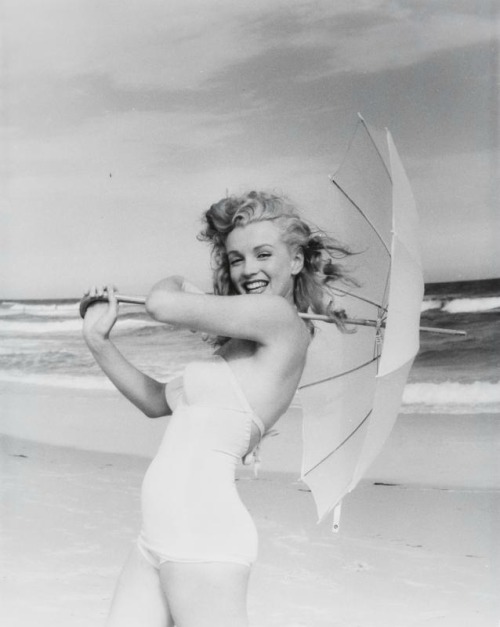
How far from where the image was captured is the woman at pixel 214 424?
1.77m

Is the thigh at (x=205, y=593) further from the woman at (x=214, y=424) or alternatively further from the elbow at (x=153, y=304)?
the elbow at (x=153, y=304)

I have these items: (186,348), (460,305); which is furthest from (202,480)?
(460,305)

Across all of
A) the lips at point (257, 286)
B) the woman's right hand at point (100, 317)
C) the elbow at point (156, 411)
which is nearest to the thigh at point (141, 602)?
the elbow at point (156, 411)

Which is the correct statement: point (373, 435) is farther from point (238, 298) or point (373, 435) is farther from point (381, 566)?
point (381, 566)

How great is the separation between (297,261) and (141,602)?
0.80m

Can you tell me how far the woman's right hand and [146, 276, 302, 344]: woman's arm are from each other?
0.18 meters

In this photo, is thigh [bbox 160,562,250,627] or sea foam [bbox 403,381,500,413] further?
sea foam [bbox 403,381,500,413]

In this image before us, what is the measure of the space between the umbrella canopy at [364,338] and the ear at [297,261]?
21cm

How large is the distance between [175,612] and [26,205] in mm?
7460

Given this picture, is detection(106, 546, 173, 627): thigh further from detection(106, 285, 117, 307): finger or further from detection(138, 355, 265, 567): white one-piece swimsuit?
detection(106, 285, 117, 307): finger

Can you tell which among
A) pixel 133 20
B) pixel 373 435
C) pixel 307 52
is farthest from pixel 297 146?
pixel 373 435

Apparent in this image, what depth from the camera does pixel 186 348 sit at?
968cm

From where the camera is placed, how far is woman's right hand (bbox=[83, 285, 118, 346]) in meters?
2.01

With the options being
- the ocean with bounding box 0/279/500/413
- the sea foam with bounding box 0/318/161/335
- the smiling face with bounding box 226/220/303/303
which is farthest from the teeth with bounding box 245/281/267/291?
the sea foam with bounding box 0/318/161/335
